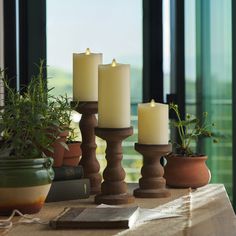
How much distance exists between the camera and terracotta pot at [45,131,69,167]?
1.80 meters

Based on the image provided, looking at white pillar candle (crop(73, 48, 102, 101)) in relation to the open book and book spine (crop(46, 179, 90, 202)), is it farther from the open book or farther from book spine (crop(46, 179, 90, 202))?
the open book

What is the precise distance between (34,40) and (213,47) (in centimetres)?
91

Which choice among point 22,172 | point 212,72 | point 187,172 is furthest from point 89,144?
point 212,72

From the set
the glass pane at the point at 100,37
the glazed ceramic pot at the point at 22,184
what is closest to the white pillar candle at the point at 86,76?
the glazed ceramic pot at the point at 22,184

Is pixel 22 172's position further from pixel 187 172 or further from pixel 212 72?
pixel 212 72

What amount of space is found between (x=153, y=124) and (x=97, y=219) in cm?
51

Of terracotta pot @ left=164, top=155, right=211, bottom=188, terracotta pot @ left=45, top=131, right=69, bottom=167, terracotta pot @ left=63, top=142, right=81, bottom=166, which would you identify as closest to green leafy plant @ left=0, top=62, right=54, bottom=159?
terracotta pot @ left=45, top=131, right=69, bottom=167

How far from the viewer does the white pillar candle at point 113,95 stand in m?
1.82

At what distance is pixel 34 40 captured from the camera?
345 centimetres

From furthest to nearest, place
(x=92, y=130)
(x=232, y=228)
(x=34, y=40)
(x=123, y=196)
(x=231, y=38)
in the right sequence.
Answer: (x=34, y=40)
(x=231, y=38)
(x=92, y=130)
(x=123, y=196)
(x=232, y=228)

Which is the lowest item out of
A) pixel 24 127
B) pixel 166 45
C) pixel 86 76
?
pixel 24 127

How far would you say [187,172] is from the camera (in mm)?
2020

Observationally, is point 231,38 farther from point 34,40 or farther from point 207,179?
point 207,179

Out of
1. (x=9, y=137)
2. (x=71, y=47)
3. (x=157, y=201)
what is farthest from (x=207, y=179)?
(x=71, y=47)
